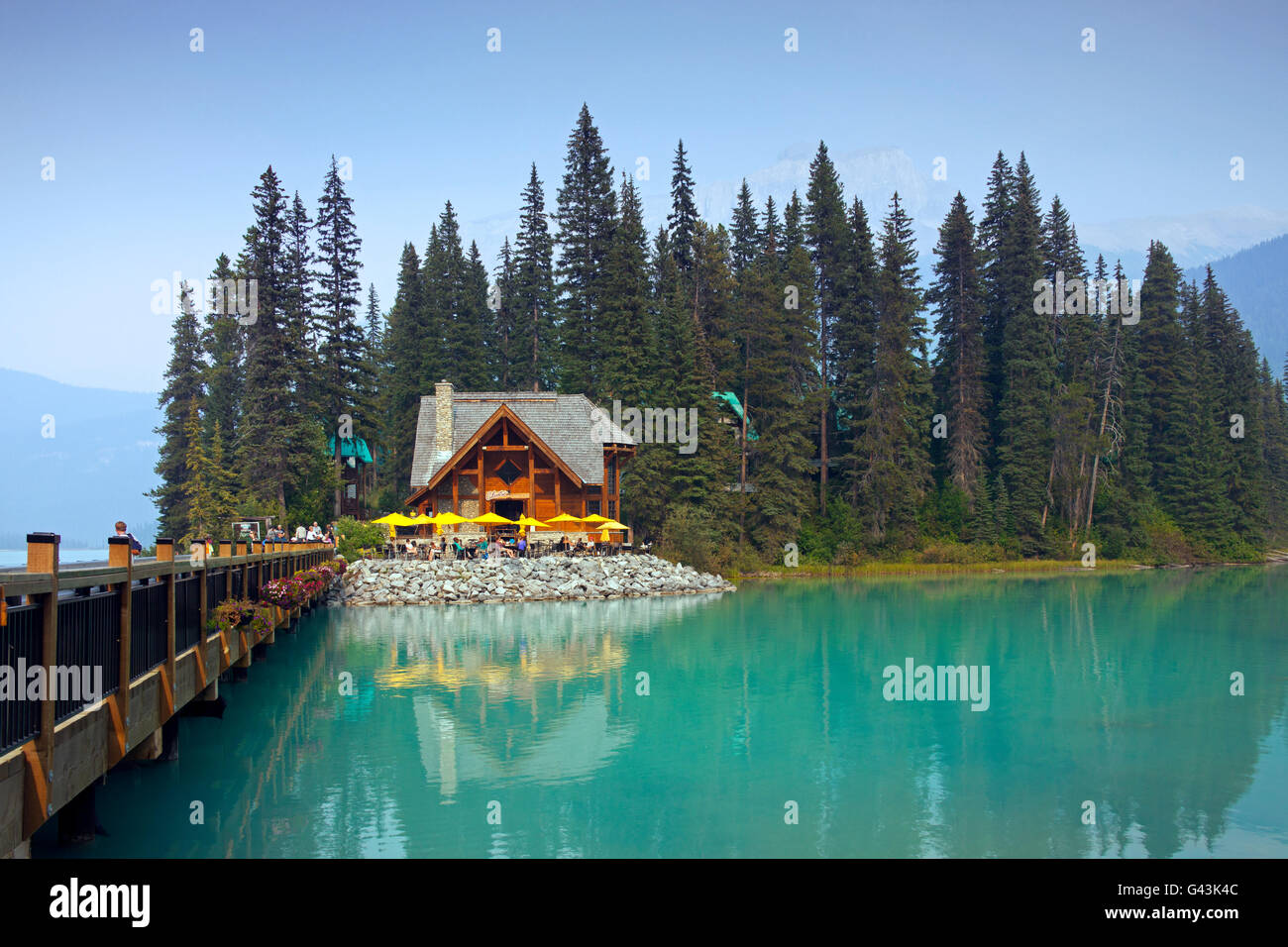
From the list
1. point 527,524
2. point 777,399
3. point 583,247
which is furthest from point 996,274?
point 527,524

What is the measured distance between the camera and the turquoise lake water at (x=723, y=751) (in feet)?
36.3

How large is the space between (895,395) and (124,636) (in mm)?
48628

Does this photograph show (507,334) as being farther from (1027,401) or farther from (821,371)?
(1027,401)

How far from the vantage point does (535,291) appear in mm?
58281

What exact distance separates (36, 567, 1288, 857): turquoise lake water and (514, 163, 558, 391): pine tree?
105 feet

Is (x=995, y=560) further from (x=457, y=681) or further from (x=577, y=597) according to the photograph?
(x=457, y=681)

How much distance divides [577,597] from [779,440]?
58.3 ft

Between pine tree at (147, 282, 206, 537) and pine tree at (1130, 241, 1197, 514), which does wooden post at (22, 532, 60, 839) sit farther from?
pine tree at (1130, 241, 1197, 514)

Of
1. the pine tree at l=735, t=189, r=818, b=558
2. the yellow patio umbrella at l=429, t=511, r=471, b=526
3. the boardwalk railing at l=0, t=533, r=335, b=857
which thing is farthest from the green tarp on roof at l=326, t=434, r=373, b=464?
the boardwalk railing at l=0, t=533, r=335, b=857

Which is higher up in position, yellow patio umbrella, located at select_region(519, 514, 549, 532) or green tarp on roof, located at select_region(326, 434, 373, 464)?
green tarp on roof, located at select_region(326, 434, 373, 464)

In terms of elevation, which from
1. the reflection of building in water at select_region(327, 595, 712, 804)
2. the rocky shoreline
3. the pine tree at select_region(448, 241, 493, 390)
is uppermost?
the pine tree at select_region(448, 241, 493, 390)

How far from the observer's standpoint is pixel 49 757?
7207 mm

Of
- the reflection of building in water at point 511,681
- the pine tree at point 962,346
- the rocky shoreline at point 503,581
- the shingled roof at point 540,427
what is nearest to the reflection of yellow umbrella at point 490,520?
the rocky shoreline at point 503,581

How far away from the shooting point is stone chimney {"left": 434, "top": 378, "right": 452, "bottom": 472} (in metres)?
45.7
